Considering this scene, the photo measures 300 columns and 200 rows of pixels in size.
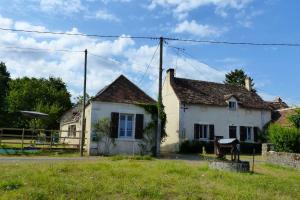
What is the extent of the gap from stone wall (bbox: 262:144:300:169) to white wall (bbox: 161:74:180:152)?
12299mm

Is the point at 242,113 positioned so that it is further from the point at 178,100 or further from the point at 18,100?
the point at 18,100

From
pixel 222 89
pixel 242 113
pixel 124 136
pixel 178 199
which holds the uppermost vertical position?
pixel 222 89

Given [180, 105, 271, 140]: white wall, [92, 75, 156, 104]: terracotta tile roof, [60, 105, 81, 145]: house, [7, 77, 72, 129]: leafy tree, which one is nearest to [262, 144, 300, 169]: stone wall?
[92, 75, 156, 104]: terracotta tile roof

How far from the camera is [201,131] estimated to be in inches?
1361

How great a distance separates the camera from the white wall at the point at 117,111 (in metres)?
25.3

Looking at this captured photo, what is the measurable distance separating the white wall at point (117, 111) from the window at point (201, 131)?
338 inches

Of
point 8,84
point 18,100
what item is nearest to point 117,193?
point 18,100

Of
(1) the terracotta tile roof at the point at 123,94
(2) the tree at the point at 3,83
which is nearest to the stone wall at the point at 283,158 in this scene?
(1) the terracotta tile roof at the point at 123,94

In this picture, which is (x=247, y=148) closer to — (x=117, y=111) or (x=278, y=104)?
(x=278, y=104)

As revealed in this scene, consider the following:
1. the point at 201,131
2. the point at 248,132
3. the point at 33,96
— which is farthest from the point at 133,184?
the point at 33,96

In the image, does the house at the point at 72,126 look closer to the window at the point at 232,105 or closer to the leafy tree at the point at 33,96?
the window at the point at 232,105

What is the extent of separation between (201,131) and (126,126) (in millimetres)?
10362

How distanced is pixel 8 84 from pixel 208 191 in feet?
207

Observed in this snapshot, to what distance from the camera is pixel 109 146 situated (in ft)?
84.5
